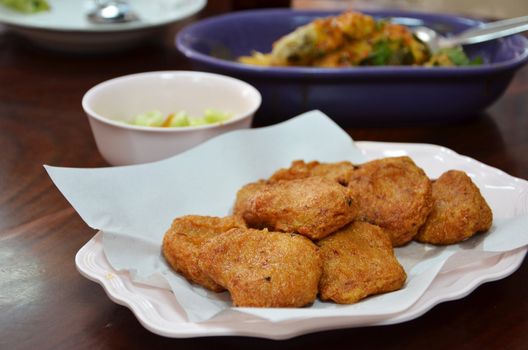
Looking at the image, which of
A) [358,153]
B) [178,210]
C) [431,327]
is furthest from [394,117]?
[431,327]

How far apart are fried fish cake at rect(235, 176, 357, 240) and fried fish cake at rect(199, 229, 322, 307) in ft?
0.20

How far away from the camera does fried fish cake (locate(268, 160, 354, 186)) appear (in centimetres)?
178

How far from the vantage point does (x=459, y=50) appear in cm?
281

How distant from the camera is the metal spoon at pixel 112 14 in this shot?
10.4ft

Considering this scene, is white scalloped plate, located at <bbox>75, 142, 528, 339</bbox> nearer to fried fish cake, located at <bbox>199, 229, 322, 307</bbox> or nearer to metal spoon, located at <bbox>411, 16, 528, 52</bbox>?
fried fish cake, located at <bbox>199, 229, 322, 307</bbox>

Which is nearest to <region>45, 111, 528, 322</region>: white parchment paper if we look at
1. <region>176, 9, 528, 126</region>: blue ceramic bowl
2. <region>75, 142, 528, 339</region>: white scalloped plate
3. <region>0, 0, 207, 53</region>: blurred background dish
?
<region>75, 142, 528, 339</region>: white scalloped plate

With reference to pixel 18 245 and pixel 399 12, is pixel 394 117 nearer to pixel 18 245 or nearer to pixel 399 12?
pixel 399 12

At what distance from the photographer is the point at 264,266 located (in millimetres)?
1347

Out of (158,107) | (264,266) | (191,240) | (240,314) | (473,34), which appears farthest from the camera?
(473,34)

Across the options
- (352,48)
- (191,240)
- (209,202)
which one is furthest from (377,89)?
(191,240)

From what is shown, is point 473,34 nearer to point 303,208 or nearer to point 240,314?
point 303,208

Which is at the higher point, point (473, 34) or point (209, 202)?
point (473, 34)

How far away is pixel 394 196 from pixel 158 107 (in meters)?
1.04

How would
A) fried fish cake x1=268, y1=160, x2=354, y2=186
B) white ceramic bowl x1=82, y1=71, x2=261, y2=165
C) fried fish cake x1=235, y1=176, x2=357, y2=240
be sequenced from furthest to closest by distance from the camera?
white ceramic bowl x1=82, y1=71, x2=261, y2=165
fried fish cake x1=268, y1=160, x2=354, y2=186
fried fish cake x1=235, y1=176, x2=357, y2=240
